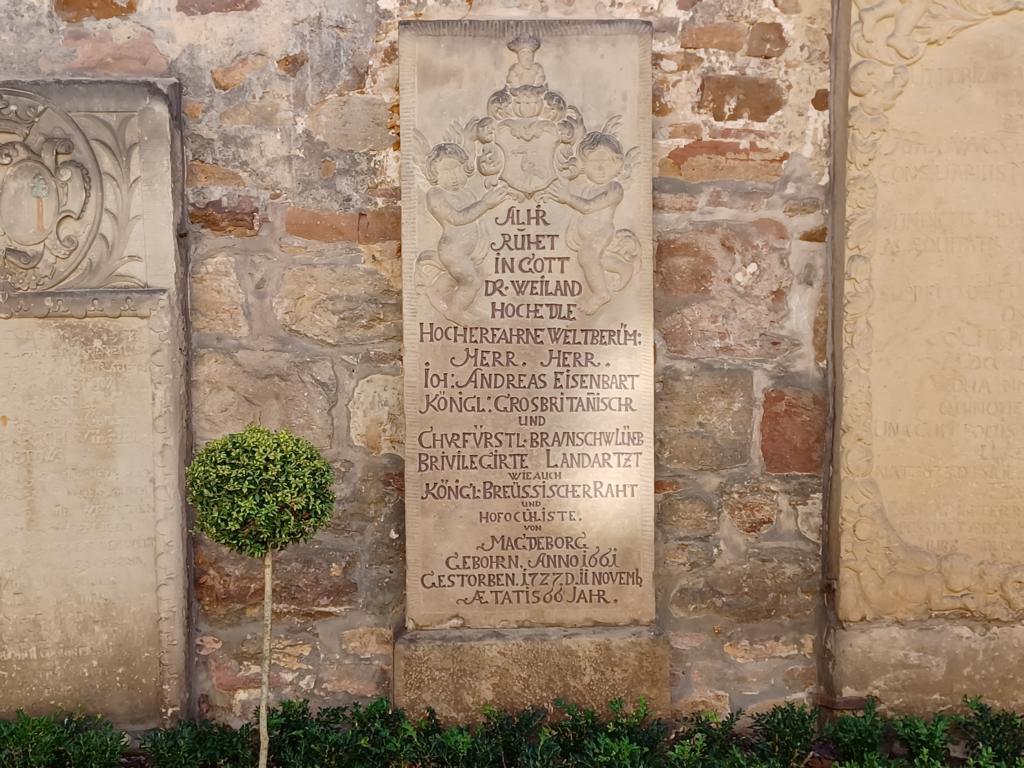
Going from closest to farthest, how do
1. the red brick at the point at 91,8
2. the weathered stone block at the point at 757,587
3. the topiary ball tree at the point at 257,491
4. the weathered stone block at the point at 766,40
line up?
the topiary ball tree at the point at 257,491, the red brick at the point at 91,8, the weathered stone block at the point at 766,40, the weathered stone block at the point at 757,587

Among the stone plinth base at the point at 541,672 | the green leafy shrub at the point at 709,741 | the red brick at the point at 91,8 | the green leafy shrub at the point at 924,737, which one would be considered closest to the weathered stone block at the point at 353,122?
the red brick at the point at 91,8

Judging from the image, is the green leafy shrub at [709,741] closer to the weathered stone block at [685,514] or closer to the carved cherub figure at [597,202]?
the weathered stone block at [685,514]

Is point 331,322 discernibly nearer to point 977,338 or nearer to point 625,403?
point 625,403

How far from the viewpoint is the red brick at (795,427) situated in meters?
3.16

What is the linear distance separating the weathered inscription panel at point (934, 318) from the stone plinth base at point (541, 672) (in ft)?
2.24

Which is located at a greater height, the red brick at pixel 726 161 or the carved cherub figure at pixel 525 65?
the carved cherub figure at pixel 525 65

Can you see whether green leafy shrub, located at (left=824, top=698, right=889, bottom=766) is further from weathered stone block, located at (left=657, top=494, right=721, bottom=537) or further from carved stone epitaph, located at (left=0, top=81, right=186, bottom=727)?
carved stone epitaph, located at (left=0, top=81, right=186, bottom=727)

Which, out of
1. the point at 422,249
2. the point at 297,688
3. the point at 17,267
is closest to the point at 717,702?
the point at 297,688

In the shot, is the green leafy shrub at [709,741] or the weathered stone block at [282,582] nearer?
the green leafy shrub at [709,741]

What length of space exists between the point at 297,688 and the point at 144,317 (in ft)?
4.38

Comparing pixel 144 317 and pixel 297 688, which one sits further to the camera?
pixel 297 688

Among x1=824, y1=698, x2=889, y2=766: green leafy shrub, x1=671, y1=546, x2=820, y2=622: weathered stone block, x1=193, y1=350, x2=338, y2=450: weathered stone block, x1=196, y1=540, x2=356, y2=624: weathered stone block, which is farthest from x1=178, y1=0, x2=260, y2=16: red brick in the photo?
x1=824, y1=698, x2=889, y2=766: green leafy shrub

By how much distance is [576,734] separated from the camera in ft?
9.30

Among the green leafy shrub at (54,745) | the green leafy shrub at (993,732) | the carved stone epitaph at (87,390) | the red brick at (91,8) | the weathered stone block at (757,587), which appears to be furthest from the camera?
the weathered stone block at (757,587)
